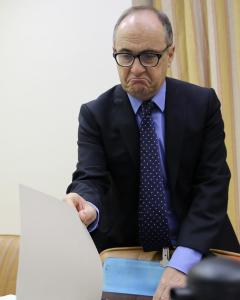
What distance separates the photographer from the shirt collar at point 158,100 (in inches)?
46.5

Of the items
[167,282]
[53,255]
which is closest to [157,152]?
[167,282]

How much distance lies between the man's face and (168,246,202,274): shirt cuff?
452mm

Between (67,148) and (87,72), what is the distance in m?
0.45

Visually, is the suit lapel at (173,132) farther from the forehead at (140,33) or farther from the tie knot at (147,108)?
the forehead at (140,33)

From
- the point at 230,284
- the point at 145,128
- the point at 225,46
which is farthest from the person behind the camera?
the point at 225,46

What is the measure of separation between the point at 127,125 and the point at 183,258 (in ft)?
1.42

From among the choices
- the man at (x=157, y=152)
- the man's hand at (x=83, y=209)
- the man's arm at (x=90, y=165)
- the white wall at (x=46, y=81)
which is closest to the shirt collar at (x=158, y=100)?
the man at (x=157, y=152)

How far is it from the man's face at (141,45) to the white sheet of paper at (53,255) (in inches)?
19.1

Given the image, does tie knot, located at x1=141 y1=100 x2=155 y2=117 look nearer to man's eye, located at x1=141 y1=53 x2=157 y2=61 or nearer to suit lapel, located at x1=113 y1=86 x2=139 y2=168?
suit lapel, located at x1=113 y1=86 x2=139 y2=168

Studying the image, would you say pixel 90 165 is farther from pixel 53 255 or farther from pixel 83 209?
pixel 53 255

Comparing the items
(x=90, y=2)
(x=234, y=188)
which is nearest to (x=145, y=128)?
(x=234, y=188)

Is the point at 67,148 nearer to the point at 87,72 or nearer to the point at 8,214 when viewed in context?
the point at 87,72

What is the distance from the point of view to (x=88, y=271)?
697mm

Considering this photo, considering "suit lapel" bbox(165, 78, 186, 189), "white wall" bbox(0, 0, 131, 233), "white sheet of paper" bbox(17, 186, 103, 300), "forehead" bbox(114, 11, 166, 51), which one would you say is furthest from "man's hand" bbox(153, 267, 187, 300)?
"white wall" bbox(0, 0, 131, 233)
